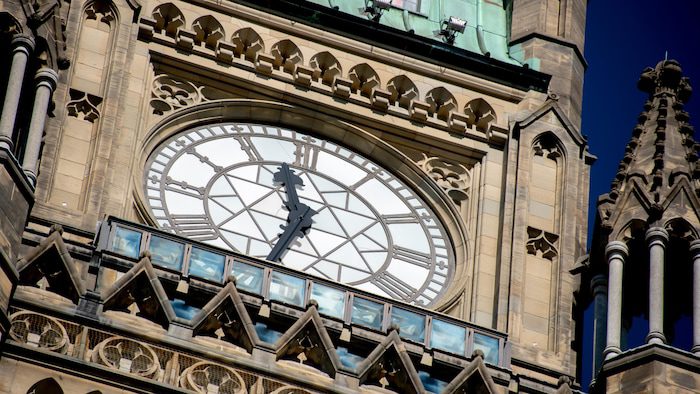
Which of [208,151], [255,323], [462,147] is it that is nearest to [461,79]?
[462,147]

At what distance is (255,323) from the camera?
107 ft

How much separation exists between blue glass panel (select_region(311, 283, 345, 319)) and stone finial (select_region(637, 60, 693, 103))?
4.94 m

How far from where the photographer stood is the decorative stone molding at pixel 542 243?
35.5 m

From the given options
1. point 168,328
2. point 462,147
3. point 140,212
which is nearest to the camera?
point 168,328

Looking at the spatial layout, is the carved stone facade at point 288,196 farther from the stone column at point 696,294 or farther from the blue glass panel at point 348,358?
the stone column at point 696,294

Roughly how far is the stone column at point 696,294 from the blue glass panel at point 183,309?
4921 millimetres

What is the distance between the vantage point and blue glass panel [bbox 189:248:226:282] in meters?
33.0

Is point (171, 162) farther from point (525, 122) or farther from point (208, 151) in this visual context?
point (525, 122)

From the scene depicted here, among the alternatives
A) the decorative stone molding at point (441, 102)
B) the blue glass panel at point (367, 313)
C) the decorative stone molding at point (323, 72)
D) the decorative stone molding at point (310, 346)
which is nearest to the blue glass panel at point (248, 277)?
the decorative stone molding at point (310, 346)

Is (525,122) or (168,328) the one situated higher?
(525,122)

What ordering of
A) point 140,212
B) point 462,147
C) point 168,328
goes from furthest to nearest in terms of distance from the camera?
point 462,147 < point 140,212 < point 168,328

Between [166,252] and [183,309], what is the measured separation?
83 centimetres

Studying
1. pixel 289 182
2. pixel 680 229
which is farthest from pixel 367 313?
pixel 680 229

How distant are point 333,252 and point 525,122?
3.15 metres
